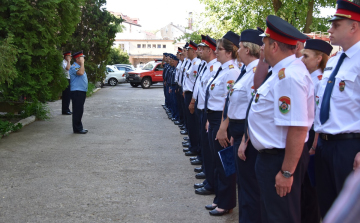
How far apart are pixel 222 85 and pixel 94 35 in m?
20.6

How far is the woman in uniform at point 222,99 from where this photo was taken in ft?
16.0

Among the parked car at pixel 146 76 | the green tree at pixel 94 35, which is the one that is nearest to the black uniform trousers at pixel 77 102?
the green tree at pixel 94 35

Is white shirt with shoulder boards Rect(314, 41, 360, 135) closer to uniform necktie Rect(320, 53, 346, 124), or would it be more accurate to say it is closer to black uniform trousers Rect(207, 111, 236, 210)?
uniform necktie Rect(320, 53, 346, 124)

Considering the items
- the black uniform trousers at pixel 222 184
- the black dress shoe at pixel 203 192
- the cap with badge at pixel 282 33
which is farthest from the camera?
the black dress shoe at pixel 203 192

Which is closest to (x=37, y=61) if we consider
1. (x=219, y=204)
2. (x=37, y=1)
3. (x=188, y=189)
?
(x=37, y=1)

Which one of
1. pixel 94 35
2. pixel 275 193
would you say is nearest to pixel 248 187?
pixel 275 193

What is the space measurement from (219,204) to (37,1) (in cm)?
785

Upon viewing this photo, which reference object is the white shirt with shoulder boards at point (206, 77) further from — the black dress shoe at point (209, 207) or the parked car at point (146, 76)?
the parked car at point (146, 76)

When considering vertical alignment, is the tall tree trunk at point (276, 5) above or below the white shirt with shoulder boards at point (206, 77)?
above

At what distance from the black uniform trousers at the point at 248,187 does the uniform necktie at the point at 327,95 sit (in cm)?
65

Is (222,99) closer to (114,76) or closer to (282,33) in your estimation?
(282,33)

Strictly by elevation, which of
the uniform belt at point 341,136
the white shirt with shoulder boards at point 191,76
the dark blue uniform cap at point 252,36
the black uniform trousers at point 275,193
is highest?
the dark blue uniform cap at point 252,36

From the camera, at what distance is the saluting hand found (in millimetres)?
2961

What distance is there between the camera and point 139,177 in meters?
6.64
